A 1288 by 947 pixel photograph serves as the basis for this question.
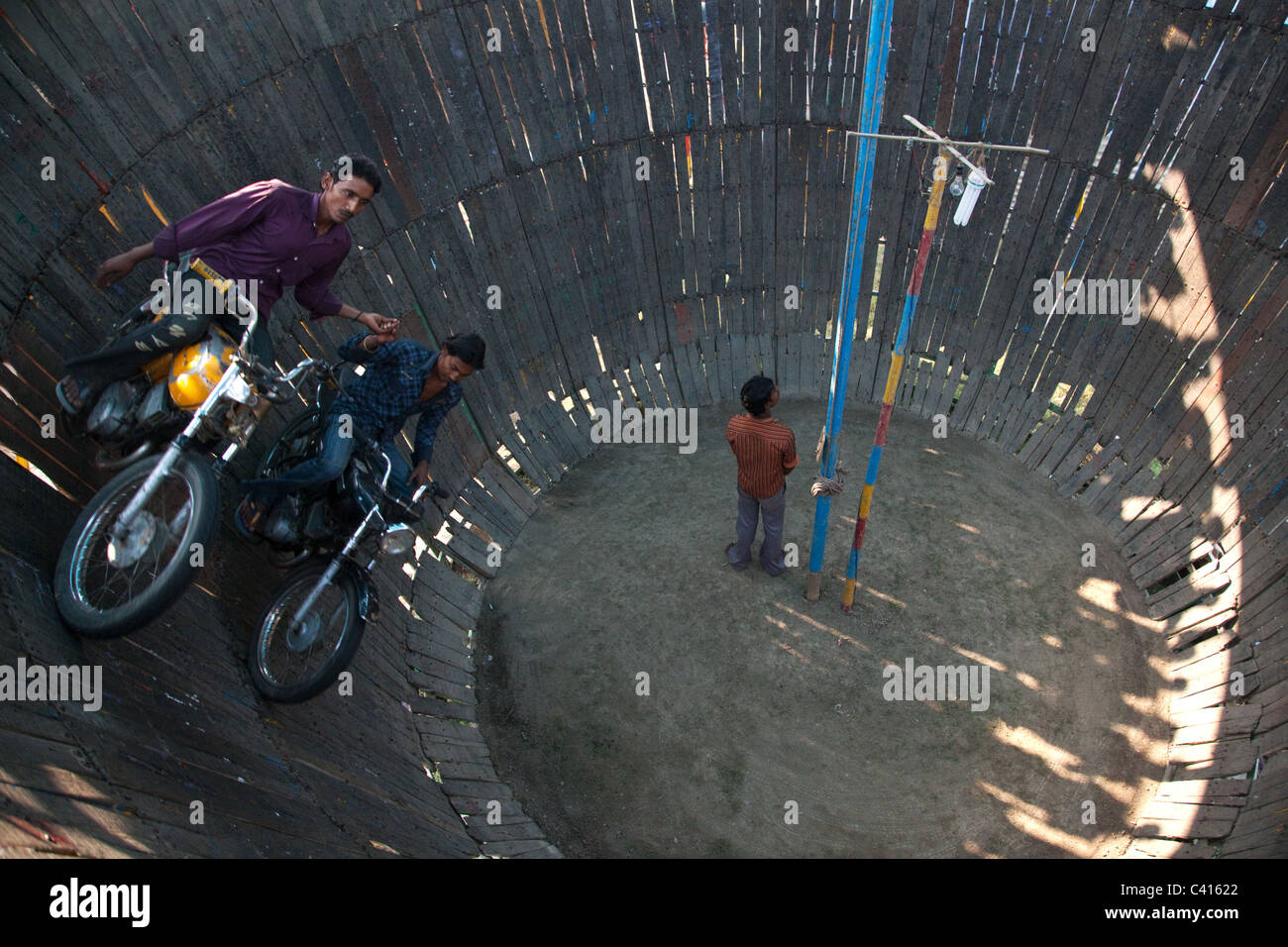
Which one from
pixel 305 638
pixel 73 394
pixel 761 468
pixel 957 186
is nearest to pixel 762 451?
pixel 761 468

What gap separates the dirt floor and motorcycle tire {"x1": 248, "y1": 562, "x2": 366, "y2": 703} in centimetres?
173

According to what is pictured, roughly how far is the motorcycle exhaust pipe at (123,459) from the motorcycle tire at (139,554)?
0.18m

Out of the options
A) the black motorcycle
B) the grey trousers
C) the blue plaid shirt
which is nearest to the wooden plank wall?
the blue plaid shirt

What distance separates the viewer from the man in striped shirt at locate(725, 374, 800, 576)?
7.11 meters

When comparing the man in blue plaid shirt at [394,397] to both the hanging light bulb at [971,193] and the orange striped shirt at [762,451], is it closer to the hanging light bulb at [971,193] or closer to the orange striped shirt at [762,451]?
the orange striped shirt at [762,451]

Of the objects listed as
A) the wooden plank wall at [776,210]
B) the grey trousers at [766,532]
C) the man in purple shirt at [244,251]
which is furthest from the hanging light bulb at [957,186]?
the man in purple shirt at [244,251]

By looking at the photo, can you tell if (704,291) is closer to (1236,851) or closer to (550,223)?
(550,223)

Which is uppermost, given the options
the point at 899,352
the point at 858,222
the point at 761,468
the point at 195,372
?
the point at 858,222

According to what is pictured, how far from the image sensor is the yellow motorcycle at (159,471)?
14.7 feet

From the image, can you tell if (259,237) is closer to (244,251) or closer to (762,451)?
(244,251)

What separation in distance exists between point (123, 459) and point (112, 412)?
0.86 feet

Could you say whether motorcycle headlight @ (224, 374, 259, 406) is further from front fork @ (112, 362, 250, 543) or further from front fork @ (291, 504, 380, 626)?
front fork @ (291, 504, 380, 626)

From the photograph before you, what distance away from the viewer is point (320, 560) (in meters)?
5.68

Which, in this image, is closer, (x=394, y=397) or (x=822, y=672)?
(x=394, y=397)
